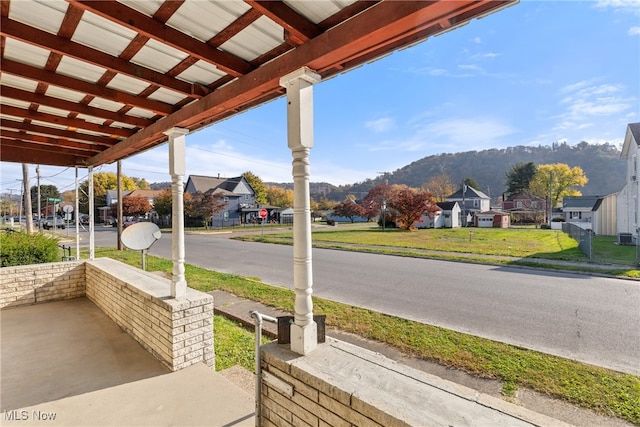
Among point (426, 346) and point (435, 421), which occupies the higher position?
point (435, 421)

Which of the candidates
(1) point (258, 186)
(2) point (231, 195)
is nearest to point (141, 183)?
(1) point (258, 186)

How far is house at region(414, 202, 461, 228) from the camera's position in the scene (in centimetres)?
3378

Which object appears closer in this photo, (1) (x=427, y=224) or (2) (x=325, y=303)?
(2) (x=325, y=303)

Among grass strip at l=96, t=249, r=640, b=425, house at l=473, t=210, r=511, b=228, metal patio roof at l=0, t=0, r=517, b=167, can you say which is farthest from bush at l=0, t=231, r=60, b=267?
house at l=473, t=210, r=511, b=228

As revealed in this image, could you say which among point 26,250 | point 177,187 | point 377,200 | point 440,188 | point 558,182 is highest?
point 440,188

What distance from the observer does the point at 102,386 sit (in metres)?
3.21

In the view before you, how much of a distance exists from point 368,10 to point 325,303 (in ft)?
18.2

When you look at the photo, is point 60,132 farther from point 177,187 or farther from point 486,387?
point 486,387

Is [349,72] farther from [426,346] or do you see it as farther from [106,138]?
[106,138]

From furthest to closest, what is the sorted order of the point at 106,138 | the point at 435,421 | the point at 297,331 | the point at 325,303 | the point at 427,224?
1. the point at 427,224
2. the point at 325,303
3. the point at 106,138
4. the point at 297,331
5. the point at 435,421

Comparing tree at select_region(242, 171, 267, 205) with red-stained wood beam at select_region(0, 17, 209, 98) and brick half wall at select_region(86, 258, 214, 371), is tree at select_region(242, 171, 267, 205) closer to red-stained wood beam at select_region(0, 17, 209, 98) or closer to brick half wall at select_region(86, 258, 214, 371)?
brick half wall at select_region(86, 258, 214, 371)

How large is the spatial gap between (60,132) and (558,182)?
57.0m

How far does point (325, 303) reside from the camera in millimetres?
6438

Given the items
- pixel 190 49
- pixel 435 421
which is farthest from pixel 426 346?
pixel 190 49
